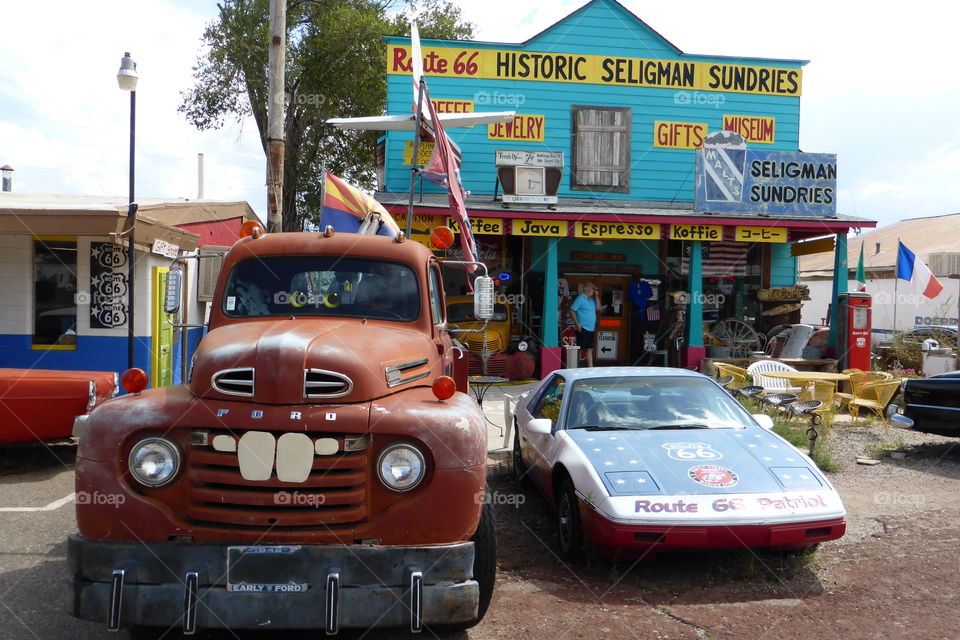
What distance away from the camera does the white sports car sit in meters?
4.82

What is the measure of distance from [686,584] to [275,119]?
Answer: 8.42 m

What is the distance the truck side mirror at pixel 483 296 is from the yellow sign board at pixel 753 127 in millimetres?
12874

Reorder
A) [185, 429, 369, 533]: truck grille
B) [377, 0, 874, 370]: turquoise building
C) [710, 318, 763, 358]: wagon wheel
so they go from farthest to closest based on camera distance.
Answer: [377, 0, 874, 370]: turquoise building → [710, 318, 763, 358]: wagon wheel → [185, 429, 369, 533]: truck grille

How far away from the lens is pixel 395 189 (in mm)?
15812

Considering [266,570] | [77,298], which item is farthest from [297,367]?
[77,298]

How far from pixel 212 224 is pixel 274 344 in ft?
37.2

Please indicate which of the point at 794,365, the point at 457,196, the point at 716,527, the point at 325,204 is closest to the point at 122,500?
the point at 716,527

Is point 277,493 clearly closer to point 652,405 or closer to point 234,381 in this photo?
point 234,381

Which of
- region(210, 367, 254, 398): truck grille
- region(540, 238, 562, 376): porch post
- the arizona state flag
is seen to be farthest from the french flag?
region(210, 367, 254, 398): truck grille

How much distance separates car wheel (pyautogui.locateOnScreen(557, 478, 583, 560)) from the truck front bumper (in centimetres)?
193

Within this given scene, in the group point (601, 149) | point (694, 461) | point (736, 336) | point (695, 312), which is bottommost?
point (694, 461)

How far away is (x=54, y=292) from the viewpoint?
34.1 ft

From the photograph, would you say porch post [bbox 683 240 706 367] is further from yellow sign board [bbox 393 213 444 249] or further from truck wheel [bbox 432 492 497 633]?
truck wheel [bbox 432 492 497 633]

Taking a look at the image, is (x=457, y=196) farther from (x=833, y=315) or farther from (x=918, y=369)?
(x=918, y=369)
